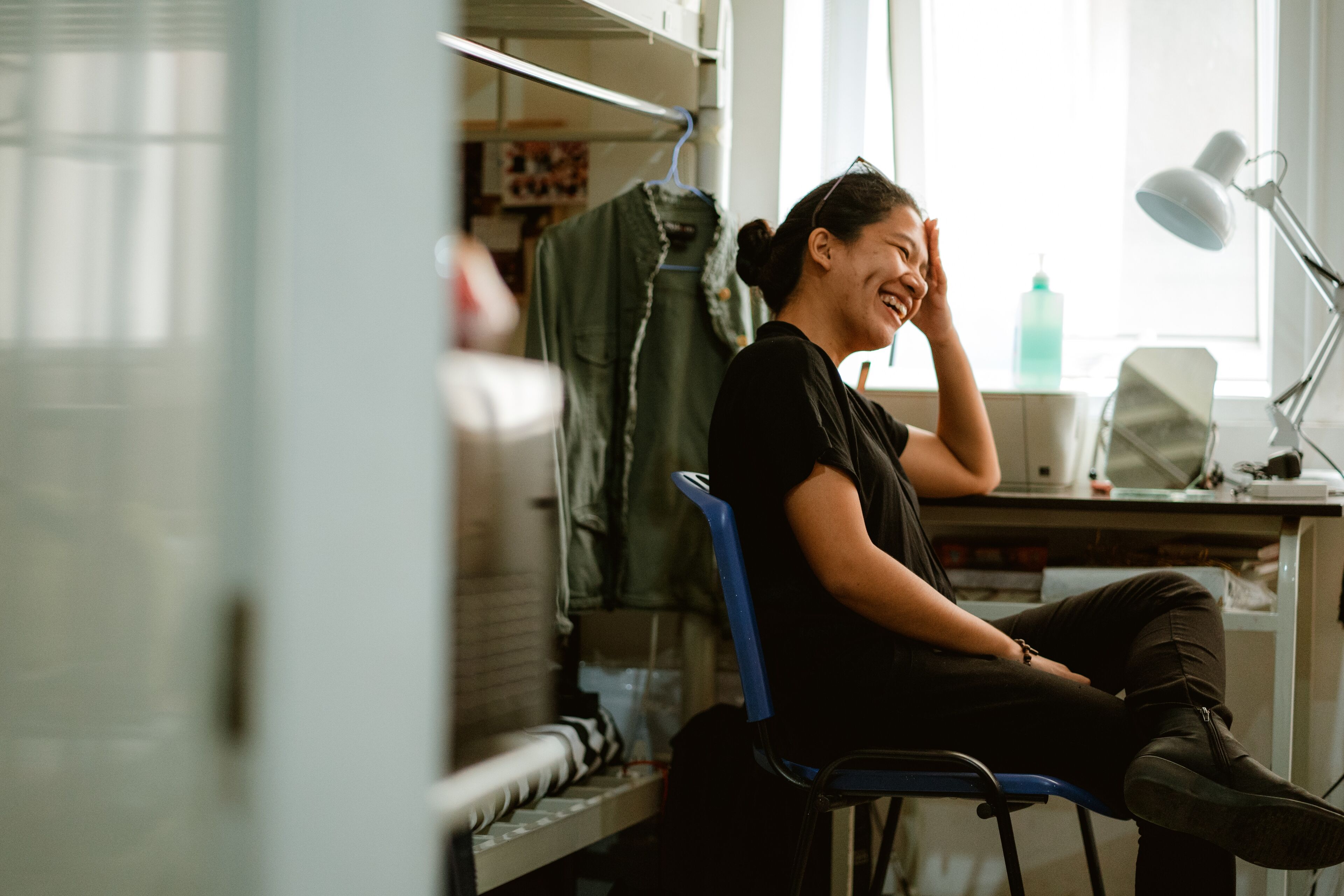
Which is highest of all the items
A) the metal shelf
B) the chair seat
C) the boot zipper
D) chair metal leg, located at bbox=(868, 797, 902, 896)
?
the metal shelf

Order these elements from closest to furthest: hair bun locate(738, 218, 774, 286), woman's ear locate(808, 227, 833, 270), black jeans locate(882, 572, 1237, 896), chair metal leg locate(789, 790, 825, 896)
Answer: black jeans locate(882, 572, 1237, 896)
chair metal leg locate(789, 790, 825, 896)
woman's ear locate(808, 227, 833, 270)
hair bun locate(738, 218, 774, 286)

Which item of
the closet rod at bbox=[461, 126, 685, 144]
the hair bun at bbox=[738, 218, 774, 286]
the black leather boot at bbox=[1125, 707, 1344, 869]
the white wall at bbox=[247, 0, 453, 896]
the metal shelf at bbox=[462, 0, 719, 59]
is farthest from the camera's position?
the closet rod at bbox=[461, 126, 685, 144]

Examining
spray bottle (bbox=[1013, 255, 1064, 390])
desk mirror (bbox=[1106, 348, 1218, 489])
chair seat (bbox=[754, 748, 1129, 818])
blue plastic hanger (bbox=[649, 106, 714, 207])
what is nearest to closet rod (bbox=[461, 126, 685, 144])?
blue plastic hanger (bbox=[649, 106, 714, 207])

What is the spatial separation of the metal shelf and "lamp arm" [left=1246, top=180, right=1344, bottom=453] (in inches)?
45.5

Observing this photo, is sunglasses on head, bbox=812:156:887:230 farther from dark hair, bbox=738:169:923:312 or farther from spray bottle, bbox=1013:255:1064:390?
spray bottle, bbox=1013:255:1064:390

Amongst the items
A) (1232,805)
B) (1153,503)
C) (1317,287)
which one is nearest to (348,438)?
(1232,805)

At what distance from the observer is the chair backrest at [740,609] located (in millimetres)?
1237

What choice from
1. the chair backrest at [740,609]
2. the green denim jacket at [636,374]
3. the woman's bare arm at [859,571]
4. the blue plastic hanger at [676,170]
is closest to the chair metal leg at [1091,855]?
the woman's bare arm at [859,571]

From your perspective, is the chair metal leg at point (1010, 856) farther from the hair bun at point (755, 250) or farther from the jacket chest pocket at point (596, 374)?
the jacket chest pocket at point (596, 374)

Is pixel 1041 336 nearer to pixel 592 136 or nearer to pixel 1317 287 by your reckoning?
pixel 1317 287

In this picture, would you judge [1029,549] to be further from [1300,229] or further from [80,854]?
[80,854]

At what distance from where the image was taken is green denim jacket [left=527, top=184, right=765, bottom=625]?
6.26 feet

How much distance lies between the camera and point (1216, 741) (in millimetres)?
1101

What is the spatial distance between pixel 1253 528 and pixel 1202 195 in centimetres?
63
